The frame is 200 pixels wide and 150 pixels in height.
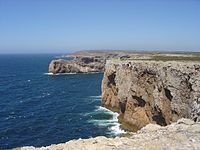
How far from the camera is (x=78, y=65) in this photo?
145m

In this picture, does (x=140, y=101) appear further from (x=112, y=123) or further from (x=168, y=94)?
(x=168, y=94)

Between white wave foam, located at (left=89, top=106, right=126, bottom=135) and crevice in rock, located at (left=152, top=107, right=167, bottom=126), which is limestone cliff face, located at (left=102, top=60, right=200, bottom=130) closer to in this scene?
crevice in rock, located at (left=152, top=107, right=167, bottom=126)

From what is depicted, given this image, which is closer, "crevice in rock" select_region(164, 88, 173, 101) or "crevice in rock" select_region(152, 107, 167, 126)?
"crevice in rock" select_region(164, 88, 173, 101)

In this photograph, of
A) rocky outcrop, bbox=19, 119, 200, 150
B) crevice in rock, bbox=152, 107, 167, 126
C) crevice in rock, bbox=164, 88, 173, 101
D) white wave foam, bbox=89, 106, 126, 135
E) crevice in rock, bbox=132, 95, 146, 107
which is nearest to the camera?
rocky outcrop, bbox=19, 119, 200, 150

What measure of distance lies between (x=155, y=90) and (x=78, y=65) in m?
107

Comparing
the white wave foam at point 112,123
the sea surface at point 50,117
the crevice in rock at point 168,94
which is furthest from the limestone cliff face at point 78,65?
the crevice in rock at point 168,94

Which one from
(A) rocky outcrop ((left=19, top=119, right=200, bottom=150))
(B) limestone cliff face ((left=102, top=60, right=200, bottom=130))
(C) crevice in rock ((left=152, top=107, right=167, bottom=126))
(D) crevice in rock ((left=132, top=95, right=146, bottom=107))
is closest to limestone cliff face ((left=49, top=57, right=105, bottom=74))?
(B) limestone cliff face ((left=102, top=60, right=200, bottom=130))

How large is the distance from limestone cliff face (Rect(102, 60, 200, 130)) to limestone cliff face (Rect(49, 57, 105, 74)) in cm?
8381

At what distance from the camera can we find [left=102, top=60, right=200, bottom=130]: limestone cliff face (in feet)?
109

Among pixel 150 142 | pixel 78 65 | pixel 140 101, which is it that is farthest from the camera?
pixel 78 65

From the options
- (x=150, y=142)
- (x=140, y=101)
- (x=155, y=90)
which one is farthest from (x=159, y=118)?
(x=150, y=142)

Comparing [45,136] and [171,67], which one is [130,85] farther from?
[45,136]

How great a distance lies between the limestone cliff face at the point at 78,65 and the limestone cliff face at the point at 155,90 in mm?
83807

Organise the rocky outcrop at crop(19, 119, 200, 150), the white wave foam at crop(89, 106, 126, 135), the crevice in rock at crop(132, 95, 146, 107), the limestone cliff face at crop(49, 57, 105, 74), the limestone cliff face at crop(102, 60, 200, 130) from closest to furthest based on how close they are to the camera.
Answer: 1. the rocky outcrop at crop(19, 119, 200, 150)
2. the limestone cliff face at crop(102, 60, 200, 130)
3. the white wave foam at crop(89, 106, 126, 135)
4. the crevice in rock at crop(132, 95, 146, 107)
5. the limestone cliff face at crop(49, 57, 105, 74)
